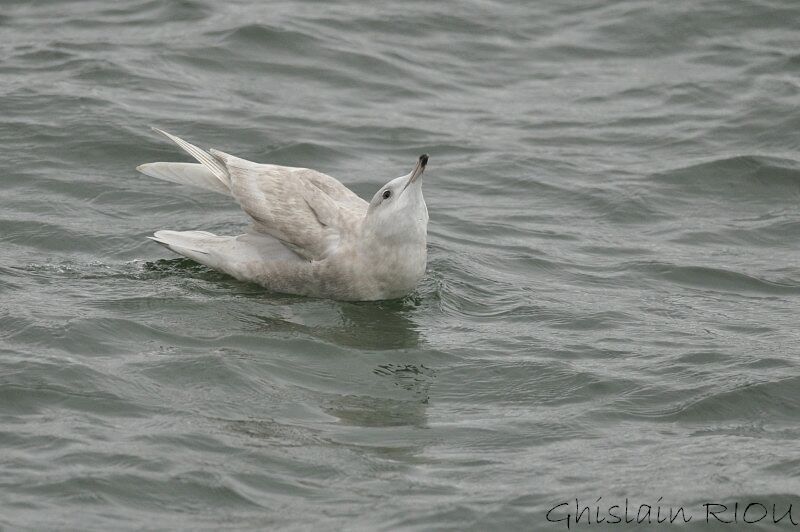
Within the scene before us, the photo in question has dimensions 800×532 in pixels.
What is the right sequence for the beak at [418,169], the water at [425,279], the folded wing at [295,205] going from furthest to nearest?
the folded wing at [295,205] < the beak at [418,169] < the water at [425,279]

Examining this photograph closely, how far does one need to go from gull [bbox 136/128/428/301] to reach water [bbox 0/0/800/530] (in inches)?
7.7

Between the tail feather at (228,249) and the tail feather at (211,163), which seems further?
the tail feather at (211,163)

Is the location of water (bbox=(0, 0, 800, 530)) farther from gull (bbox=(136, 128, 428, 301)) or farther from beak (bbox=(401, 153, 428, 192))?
beak (bbox=(401, 153, 428, 192))

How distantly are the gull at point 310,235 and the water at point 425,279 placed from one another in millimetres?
196

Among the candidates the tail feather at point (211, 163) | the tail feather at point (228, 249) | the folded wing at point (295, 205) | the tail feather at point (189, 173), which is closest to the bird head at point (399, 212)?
the folded wing at point (295, 205)

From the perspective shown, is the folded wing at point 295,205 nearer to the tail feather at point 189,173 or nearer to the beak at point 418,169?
the tail feather at point 189,173

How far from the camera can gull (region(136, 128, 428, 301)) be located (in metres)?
8.73

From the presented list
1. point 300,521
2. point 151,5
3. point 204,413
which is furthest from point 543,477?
point 151,5

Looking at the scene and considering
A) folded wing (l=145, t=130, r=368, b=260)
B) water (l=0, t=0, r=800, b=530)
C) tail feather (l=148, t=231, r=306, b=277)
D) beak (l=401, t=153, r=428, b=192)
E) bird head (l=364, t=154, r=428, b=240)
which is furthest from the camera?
tail feather (l=148, t=231, r=306, b=277)

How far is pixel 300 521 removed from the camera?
19.4 ft

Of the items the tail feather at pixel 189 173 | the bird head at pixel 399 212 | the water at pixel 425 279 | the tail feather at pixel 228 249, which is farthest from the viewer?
the tail feather at pixel 189 173

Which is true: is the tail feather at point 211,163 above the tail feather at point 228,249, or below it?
above

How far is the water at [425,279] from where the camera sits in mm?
6352

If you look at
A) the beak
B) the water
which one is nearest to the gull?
the beak
